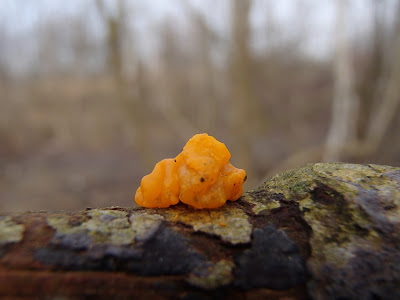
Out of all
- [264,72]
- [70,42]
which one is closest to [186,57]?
[264,72]

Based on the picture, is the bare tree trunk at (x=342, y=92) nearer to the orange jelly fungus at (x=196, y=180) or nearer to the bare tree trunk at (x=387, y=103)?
the bare tree trunk at (x=387, y=103)

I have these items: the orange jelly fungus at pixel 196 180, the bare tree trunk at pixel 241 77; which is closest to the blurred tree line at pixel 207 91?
the bare tree trunk at pixel 241 77

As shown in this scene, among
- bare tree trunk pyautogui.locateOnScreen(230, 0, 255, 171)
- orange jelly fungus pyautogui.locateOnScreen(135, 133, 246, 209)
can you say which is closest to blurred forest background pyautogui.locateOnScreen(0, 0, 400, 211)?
bare tree trunk pyautogui.locateOnScreen(230, 0, 255, 171)

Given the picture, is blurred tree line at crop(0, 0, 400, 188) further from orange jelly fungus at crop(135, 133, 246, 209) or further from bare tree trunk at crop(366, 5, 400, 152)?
orange jelly fungus at crop(135, 133, 246, 209)

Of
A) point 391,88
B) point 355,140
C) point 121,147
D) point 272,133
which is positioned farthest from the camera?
point 121,147

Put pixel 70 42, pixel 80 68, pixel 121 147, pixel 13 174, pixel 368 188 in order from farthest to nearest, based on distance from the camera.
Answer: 1. pixel 80 68
2. pixel 70 42
3. pixel 121 147
4. pixel 13 174
5. pixel 368 188

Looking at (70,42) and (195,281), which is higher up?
(70,42)

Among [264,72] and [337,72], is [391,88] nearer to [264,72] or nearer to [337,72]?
[337,72]

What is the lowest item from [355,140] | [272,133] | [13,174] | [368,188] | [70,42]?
[13,174]
